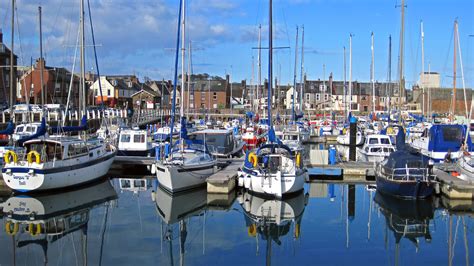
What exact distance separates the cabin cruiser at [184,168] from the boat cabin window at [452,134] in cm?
1658

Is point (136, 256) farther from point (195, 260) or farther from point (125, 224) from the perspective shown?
point (125, 224)

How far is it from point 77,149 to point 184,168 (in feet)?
19.2

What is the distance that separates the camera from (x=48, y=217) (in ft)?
75.0

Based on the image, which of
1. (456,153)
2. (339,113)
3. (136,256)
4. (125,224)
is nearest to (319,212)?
(125,224)

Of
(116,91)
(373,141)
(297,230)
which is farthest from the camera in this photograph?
Result: (116,91)

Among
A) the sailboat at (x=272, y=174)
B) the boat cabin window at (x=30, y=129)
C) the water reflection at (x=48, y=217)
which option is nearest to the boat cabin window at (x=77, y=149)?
the water reflection at (x=48, y=217)

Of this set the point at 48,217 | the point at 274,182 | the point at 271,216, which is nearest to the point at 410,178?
the point at 274,182

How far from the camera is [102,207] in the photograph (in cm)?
2520

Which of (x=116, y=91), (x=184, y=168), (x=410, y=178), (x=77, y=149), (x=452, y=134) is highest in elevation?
(x=116, y=91)

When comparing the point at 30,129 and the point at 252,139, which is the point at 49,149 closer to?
the point at 30,129

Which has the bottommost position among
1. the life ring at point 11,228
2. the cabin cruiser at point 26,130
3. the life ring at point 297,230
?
the life ring at point 297,230

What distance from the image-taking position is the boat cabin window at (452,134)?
3669cm

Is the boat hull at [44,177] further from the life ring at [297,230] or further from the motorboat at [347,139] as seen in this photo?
the motorboat at [347,139]

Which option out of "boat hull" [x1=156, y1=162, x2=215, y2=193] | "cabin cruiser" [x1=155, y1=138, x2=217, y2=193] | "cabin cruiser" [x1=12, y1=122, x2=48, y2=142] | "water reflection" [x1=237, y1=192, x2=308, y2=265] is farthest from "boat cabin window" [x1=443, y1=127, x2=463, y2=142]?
"cabin cruiser" [x1=12, y1=122, x2=48, y2=142]
